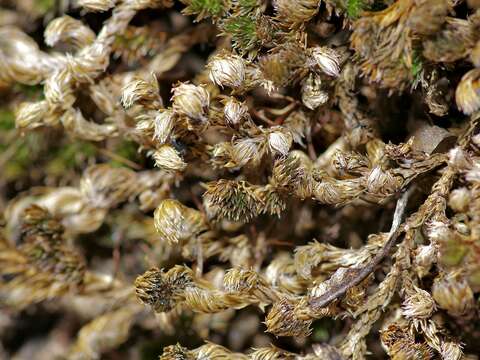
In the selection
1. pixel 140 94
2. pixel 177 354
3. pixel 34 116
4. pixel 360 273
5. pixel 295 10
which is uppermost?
pixel 295 10

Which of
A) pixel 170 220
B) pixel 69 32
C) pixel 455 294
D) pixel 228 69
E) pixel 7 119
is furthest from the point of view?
pixel 7 119

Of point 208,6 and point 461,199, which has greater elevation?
point 208,6

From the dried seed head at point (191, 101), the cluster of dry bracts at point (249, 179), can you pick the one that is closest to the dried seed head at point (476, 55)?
the cluster of dry bracts at point (249, 179)

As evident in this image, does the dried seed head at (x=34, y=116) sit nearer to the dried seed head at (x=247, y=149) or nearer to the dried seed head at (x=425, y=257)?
the dried seed head at (x=247, y=149)

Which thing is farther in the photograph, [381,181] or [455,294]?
[381,181]

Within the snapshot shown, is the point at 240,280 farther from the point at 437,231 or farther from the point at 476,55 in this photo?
the point at 476,55

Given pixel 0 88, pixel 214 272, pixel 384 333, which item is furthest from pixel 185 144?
pixel 0 88

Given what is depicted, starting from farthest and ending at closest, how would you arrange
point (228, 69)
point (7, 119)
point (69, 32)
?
point (7, 119), point (69, 32), point (228, 69)

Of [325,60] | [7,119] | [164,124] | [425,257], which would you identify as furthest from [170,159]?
[7,119]

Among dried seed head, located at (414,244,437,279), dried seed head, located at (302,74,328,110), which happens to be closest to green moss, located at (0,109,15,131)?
dried seed head, located at (302,74,328,110)

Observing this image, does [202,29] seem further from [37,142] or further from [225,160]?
[37,142]
